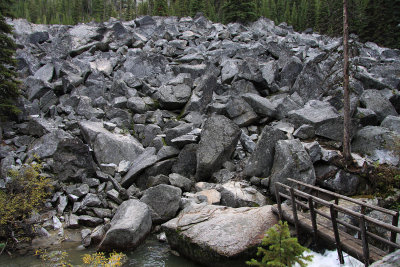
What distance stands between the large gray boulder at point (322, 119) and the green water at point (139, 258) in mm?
13613

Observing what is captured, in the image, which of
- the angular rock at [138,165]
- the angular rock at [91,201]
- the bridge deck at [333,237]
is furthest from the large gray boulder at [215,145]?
the angular rock at [91,201]

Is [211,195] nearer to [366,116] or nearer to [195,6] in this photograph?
[366,116]

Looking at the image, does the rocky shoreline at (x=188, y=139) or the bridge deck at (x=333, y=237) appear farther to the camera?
the rocky shoreline at (x=188, y=139)

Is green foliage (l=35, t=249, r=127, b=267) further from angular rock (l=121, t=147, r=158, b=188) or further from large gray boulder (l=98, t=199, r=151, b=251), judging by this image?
angular rock (l=121, t=147, r=158, b=188)

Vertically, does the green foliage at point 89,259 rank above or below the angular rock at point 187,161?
below

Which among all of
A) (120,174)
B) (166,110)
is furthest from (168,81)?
(120,174)

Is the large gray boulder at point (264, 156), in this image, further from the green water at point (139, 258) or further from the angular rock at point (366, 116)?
the angular rock at point (366, 116)

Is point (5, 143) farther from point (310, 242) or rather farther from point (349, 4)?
point (349, 4)

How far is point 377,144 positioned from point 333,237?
1062cm

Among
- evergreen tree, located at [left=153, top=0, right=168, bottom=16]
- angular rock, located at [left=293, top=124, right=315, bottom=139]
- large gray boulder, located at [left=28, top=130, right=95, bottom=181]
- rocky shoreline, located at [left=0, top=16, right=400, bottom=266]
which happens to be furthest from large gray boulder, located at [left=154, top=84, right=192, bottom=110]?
evergreen tree, located at [left=153, top=0, right=168, bottom=16]

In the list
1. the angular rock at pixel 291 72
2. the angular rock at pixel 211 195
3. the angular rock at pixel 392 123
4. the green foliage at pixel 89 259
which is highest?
the angular rock at pixel 291 72

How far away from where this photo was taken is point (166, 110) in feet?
89.5

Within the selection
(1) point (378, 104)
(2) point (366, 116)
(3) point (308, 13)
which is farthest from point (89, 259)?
(3) point (308, 13)

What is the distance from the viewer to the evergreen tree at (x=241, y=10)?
54844 mm
